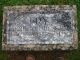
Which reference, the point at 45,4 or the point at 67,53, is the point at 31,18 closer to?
the point at 45,4

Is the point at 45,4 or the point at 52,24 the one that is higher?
the point at 45,4

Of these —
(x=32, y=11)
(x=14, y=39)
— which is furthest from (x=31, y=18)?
(x=14, y=39)

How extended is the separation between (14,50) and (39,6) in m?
0.93

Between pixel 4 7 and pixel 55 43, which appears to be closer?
pixel 55 43

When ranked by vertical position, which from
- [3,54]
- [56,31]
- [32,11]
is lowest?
[3,54]

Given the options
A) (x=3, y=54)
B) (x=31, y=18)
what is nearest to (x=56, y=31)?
(x=31, y=18)

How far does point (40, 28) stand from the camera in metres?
5.47

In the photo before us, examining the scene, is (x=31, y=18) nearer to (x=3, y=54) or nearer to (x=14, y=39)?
(x=14, y=39)

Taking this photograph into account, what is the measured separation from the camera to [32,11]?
5.61 m

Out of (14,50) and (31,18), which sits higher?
(31,18)

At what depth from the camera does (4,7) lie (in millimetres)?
5719

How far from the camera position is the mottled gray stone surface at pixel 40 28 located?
5375 mm

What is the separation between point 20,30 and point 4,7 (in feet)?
1.90

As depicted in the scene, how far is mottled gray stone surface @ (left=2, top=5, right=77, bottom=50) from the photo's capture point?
17.6 feet
